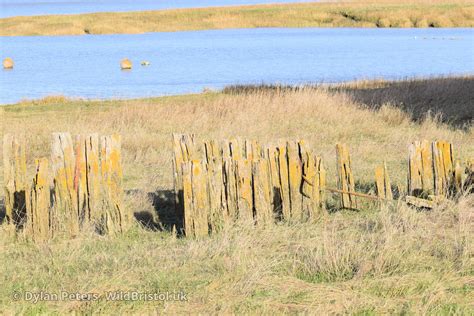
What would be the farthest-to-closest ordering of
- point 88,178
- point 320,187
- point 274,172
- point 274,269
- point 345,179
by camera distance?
point 345,179 → point 320,187 → point 274,172 → point 88,178 → point 274,269

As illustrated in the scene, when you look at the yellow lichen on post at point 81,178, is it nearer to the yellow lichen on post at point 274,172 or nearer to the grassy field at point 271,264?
the grassy field at point 271,264

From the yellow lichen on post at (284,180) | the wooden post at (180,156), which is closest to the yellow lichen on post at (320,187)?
the yellow lichen on post at (284,180)

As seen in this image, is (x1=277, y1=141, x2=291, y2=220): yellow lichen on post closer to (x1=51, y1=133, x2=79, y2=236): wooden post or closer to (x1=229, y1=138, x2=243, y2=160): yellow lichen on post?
(x1=229, y1=138, x2=243, y2=160): yellow lichen on post

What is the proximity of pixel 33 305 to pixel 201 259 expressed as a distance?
137 cm

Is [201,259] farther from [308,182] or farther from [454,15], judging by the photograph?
[454,15]

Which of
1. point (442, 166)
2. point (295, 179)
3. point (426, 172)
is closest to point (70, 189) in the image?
point (295, 179)

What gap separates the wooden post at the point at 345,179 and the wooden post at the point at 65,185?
94.8 inches

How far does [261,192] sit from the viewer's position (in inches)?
291

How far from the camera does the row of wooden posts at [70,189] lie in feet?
23.4

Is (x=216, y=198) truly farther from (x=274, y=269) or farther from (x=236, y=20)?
(x=236, y=20)

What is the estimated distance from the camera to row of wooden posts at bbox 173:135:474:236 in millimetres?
7137

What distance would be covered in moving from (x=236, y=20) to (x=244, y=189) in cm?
6896

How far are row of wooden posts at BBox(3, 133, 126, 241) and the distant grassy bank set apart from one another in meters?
59.1

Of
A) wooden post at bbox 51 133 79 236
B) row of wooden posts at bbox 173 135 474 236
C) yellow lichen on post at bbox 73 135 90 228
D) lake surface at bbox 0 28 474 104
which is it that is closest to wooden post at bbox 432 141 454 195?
row of wooden posts at bbox 173 135 474 236
